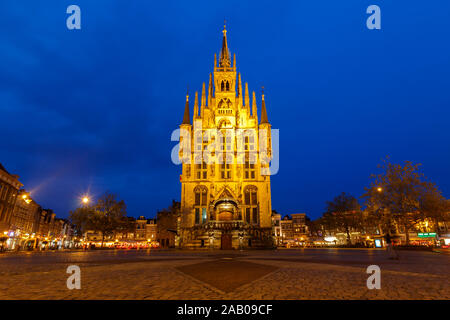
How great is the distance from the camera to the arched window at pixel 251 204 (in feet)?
191

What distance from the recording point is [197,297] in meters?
5.78

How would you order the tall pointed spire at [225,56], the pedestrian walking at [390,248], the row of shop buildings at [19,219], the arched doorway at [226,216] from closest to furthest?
the pedestrian walking at [390,248] < the row of shop buildings at [19,219] < the arched doorway at [226,216] < the tall pointed spire at [225,56]

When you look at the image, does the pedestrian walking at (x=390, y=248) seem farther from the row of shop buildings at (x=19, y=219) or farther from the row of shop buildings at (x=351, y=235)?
the row of shop buildings at (x=19, y=219)

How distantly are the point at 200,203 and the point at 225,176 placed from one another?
8.30m

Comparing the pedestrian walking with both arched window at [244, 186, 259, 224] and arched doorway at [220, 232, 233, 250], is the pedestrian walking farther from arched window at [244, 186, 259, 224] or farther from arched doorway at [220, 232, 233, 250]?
arched window at [244, 186, 259, 224]

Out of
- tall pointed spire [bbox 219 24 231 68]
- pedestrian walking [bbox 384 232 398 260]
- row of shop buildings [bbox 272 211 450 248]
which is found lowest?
pedestrian walking [bbox 384 232 398 260]

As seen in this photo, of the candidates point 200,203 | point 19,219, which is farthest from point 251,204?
point 19,219

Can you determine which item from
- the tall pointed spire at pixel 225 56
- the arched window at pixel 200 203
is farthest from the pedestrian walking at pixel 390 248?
the tall pointed spire at pixel 225 56

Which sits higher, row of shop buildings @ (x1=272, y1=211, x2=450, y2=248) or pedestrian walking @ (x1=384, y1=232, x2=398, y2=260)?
Result: row of shop buildings @ (x1=272, y1=211, x2=450, y2=248)

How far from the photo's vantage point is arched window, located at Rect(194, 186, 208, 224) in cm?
5881

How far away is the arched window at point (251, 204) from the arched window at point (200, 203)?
30.0 feet

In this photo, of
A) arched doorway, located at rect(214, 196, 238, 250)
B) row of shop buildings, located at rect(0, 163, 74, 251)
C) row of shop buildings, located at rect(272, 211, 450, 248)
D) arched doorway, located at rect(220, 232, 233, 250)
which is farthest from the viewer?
row of shop buildings, located at rect(272, 211, 450, 248)

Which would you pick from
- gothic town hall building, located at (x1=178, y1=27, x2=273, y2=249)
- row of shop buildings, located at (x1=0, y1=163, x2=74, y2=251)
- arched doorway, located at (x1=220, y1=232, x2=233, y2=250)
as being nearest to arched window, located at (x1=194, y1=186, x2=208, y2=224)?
gothic town hall building, located at (x1=178, y1=27, x2=273, y2=249)

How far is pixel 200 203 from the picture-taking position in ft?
195
